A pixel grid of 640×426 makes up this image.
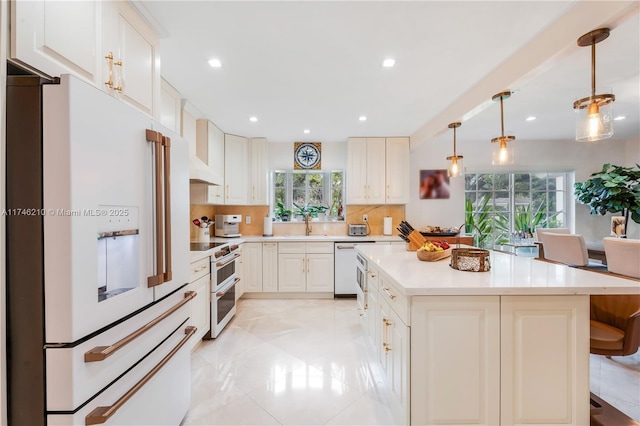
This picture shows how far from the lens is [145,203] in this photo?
1.26m

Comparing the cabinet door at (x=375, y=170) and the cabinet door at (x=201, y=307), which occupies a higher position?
the cabinet door at (x=375, y=170)

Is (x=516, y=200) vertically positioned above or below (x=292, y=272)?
above

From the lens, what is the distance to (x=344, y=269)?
13.6 feet

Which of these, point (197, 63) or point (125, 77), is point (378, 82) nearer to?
point (197, 63)

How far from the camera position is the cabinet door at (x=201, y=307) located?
2432mm

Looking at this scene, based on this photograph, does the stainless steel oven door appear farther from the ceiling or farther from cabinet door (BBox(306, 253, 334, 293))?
the ceiling

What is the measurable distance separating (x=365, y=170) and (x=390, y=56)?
239 cm

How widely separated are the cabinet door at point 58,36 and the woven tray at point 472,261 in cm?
229

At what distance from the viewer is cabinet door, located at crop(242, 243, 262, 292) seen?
4.13m

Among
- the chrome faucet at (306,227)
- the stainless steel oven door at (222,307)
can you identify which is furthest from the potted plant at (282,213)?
the stainless steel oven door at (222,307)

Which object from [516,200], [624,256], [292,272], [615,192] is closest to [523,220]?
[516,200]

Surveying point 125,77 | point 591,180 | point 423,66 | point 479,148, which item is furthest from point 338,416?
point 591,180

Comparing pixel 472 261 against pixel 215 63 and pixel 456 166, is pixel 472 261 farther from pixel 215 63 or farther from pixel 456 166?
pixel 215 63

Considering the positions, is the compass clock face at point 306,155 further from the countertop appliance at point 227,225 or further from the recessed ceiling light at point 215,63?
the recessed ceiling light at point 215,63
